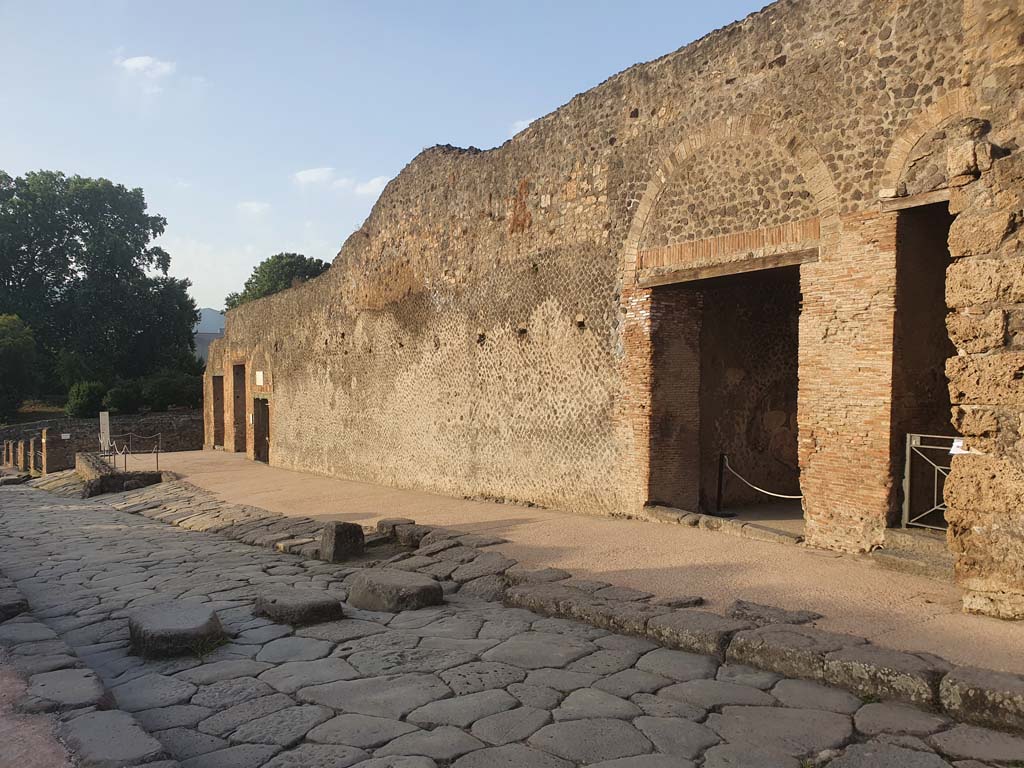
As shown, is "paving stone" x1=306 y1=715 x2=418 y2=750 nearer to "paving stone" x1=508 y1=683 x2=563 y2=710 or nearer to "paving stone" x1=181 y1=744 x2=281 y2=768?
"paving stone" x1=181 y1=744 x2=281 y2=768

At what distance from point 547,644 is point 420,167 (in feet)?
28.8

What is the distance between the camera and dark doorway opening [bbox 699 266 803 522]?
8.22m

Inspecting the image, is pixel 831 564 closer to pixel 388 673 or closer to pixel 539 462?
pixel 388 673

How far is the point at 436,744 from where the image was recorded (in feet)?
9.21

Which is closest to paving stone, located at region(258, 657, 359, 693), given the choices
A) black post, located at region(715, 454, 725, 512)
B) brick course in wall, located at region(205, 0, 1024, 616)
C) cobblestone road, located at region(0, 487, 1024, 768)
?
cobblestone road, located at region(0, 487, 1024, 768)

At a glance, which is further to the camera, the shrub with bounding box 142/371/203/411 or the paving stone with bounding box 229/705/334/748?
the shrub with bounding box 142/371/203/411

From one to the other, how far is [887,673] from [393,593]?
2.81 meters

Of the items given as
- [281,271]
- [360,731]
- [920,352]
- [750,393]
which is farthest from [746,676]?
[281,271]

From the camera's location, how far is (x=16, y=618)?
4.49 m

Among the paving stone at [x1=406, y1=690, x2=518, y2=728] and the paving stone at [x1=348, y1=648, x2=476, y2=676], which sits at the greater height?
the paving stone at [x1=406, y1=690, x2=518, y2=728]

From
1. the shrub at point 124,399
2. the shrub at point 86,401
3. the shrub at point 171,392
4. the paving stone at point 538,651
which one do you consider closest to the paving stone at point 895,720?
the paving stone at point 538,651

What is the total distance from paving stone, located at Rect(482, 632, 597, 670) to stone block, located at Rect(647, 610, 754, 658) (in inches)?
14.2

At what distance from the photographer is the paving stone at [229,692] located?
3299 mm

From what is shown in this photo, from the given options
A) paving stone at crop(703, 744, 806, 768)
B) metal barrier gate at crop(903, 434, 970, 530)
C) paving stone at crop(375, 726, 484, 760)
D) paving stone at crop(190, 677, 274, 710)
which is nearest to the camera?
paving stone at crop(703, 744, 806, 768)
